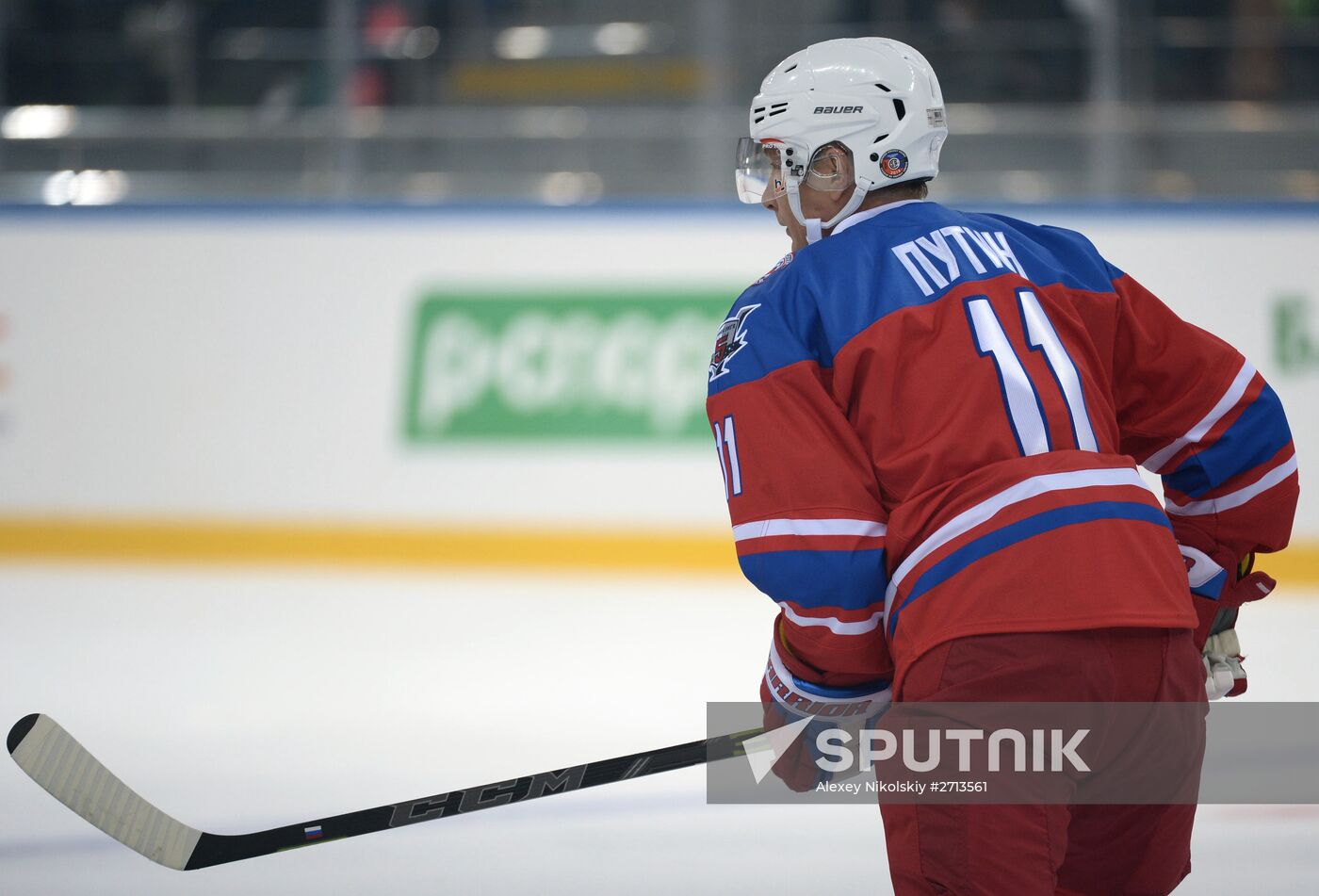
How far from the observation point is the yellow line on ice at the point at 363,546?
4.68 meters

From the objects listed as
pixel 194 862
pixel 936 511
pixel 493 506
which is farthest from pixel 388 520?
pixel 936 511

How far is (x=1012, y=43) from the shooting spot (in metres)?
5.68

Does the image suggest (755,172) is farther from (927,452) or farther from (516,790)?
(516,790)

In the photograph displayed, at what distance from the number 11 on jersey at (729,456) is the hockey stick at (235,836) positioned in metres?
0.51

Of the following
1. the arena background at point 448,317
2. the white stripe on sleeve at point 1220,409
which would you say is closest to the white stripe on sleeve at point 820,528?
the white stripe on sleeve at point 1220,409

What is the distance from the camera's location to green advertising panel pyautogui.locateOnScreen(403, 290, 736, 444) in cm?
476

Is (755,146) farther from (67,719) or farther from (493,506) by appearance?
(493,506)

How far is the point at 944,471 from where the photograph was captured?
1.36m

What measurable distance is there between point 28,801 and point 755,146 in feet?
6.89

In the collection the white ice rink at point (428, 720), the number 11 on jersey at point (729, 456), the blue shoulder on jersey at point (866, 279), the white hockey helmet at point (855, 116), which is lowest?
the white ice rink at point (428, 720)

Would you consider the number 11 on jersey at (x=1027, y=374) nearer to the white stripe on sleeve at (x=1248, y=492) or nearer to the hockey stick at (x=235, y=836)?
the white stripe on sleeve at (x=1248, y=492)

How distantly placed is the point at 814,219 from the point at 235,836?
48.0 inches

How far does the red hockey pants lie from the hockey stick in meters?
0.52

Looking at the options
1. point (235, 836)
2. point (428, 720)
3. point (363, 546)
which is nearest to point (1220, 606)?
point (235, 836)
